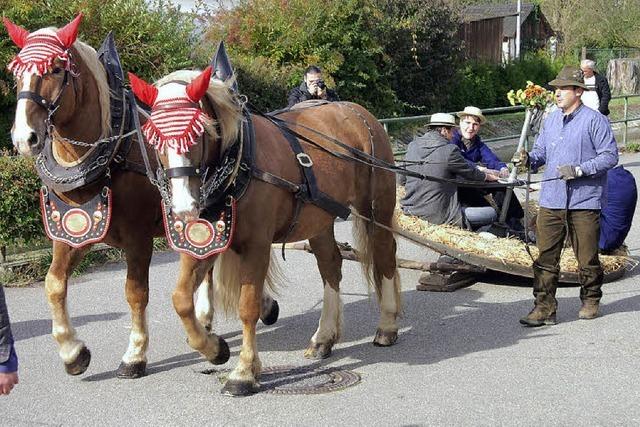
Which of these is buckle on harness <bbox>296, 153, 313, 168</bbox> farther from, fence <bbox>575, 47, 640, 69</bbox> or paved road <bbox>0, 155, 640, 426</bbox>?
fence <bbox>575, 47, 640, 69</bbox>

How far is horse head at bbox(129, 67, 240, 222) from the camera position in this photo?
15.1 ft

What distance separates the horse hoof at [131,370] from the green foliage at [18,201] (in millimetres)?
3179

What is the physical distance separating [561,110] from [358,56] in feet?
46.1

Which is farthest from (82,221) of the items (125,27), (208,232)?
(125,27)

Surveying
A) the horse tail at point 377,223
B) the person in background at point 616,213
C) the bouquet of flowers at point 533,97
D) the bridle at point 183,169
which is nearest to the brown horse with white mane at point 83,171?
the bridle at point 183,169

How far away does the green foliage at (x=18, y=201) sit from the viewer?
8250 mm

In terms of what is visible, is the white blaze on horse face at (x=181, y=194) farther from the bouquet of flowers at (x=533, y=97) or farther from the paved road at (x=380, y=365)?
the bouquet of flowers at (x=533, y=97)

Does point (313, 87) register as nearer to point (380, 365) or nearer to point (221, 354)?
point (380, 365)

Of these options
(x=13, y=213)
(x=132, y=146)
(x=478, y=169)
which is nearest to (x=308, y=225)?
(x=132, y=146)

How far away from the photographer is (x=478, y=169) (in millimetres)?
8461

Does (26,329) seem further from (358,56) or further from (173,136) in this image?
(358,56)

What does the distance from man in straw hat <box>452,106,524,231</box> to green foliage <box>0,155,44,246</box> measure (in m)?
4.10

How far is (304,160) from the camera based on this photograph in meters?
5.75

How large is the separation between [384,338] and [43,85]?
2.97m
